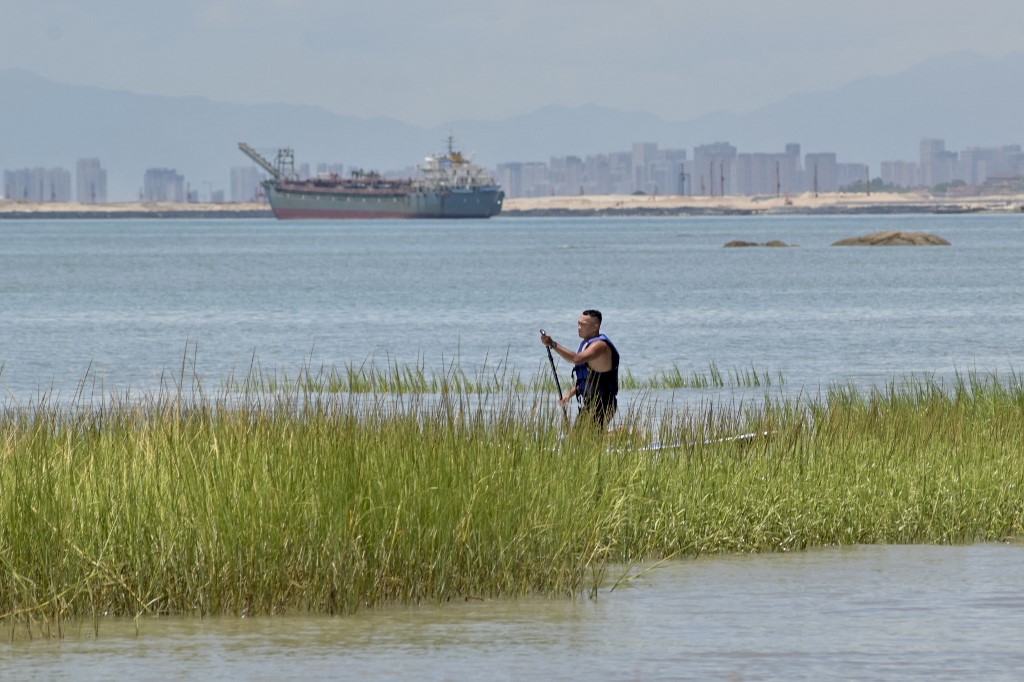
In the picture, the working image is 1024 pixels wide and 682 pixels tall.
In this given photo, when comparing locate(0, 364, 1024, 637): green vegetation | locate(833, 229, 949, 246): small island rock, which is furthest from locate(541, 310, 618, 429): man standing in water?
locate(833, 229, 949, 246): small island rock

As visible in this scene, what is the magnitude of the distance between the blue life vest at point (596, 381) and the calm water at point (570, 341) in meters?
3.14

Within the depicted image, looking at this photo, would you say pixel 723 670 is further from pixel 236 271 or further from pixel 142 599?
pixel 236 271

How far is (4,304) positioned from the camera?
6712 centimetres

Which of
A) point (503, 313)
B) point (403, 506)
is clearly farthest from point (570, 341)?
point (403, 506)

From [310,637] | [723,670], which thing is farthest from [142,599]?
[723,670]

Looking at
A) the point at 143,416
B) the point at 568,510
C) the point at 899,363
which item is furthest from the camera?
the point at 899,363

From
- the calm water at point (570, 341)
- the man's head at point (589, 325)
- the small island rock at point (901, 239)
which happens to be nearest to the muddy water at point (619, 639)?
the calm water at point (570, 341)

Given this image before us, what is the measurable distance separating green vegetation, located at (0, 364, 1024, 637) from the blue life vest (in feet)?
3.85

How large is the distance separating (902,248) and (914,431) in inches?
4918

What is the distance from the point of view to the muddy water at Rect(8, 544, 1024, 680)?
31.4 ft

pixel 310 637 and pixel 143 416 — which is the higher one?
pixel 143 416

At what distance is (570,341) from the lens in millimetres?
47594

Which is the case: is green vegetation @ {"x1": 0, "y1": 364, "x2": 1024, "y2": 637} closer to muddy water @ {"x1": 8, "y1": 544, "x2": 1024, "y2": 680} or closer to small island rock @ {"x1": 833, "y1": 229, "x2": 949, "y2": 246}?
muddy water @ {"x1": 8, "y1": 544, "x2": 1024, "y2": 680}

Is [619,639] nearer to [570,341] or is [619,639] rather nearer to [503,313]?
[570,341]
